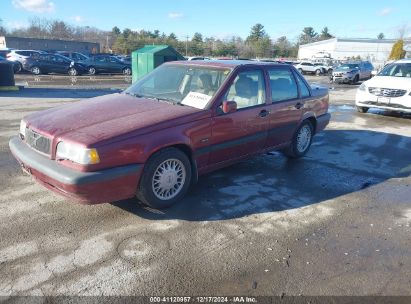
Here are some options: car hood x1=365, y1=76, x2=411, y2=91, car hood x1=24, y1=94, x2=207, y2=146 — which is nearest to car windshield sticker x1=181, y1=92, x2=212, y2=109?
car hood x1=24, y1=94, x2=207, y2=146

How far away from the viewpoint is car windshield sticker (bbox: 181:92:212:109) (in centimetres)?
429

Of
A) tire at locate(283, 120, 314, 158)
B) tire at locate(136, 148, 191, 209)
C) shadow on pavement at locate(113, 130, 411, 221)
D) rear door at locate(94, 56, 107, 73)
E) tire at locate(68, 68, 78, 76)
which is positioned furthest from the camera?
rear door at locate(94, 56, 107, 73)

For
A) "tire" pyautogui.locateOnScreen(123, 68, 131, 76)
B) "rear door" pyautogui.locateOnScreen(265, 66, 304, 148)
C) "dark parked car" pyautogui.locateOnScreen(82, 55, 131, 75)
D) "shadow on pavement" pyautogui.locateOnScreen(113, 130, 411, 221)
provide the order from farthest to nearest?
1. "tire" pyautogui.locateOnScreen(123, 68, 131, 76)
2. "dark parked car" pyautogui.locateOnScreen(82, 55, 131, 75)
3. "rear door" pyautogui.locateOnScreen(265, 66, 304, 148)
4. "shadow on pavement" pyautogui.locateOnScreen(113, 130, 411, 221)

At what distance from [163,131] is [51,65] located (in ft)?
74.7

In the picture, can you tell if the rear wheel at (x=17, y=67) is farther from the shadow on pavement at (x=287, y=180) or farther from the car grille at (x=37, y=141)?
the car grille at (x=37, y=141)

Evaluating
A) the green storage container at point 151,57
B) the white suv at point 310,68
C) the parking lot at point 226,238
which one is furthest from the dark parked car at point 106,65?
the parking lot at point 226,238

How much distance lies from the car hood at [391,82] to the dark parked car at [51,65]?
64.0 feet

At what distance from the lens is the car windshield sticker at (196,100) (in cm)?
429

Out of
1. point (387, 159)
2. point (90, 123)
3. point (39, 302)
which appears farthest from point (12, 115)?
point (387, 159)

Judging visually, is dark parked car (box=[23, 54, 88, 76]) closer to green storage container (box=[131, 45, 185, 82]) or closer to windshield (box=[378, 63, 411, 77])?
green storage container (box=[131, 45, 185, 82])

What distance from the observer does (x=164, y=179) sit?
396 cm

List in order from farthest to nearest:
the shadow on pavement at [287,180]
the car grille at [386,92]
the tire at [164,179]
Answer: the car grille at [386,92] → the shadow on pavement at [287,180] → the tire at [164,179]

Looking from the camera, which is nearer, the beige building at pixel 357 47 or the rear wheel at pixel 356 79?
the rear wheel at pixel 356 79

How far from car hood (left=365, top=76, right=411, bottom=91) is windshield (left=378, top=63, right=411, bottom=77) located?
1.33 ft
